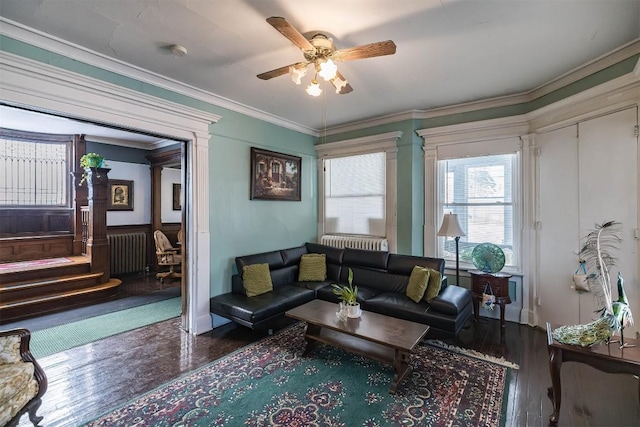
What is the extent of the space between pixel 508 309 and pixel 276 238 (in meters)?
3.31

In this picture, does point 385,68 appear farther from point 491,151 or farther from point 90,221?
point 90,221

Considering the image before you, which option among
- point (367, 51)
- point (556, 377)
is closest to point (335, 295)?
point (556, 377)

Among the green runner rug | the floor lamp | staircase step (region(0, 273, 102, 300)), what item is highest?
the floor lamp

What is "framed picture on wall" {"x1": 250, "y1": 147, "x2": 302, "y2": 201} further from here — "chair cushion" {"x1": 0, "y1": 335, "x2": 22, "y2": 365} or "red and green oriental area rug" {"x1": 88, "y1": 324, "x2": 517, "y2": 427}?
"chair cushion" {"x1": 0, "y1": 335, "x2": 22, "y2": 365}

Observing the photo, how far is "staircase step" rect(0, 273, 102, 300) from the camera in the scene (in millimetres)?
3971

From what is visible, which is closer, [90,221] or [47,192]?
[90,221]

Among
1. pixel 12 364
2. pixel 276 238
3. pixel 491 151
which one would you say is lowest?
pixel 12 364

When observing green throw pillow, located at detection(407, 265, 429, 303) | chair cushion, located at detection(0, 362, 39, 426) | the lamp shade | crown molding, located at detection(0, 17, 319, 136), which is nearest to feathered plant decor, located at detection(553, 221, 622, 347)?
the lamp shade

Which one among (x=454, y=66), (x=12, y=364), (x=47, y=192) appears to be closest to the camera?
(x=12, y=364)

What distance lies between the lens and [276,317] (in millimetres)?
3283

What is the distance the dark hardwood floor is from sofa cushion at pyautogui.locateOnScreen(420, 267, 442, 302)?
55cm

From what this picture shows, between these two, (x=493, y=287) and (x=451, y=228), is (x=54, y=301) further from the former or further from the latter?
(x=493, y=287)

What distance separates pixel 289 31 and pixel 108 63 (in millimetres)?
1972

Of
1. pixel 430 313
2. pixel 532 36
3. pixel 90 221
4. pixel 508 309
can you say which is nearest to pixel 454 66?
pixel 532 36
